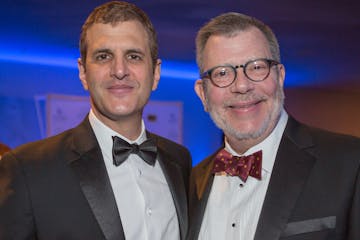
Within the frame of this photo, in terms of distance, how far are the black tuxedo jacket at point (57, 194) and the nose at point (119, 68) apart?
402mm

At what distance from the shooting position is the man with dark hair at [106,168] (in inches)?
93.4

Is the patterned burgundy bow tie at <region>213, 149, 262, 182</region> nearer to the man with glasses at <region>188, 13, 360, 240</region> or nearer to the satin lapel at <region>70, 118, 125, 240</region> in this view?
the man with glasses at <region>188, 13, 360, 240</region>

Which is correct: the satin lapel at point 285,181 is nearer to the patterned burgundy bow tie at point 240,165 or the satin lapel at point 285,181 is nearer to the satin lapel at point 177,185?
the patterned burgundy bow tie at point 240,165

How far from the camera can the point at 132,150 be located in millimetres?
2691

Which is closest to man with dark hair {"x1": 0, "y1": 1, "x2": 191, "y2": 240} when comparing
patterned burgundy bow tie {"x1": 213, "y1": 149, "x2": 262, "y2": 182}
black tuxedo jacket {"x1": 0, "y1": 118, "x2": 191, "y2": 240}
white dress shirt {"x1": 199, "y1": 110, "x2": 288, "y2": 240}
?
black tuxedo jacket {"x1": 0, "y1": 118, "x2": 191, "y2": 240}

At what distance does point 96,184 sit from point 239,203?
2.53ft

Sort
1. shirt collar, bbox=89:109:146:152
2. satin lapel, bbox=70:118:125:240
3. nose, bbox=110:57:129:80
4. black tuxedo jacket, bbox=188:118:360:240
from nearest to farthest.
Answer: black tuxedo jacket, bbox=188:118:360:240, satin lapel, bbox=70:118:125:240, nose, bbox=110:57:129:80, shirt collar, bbox=89:109:146:152

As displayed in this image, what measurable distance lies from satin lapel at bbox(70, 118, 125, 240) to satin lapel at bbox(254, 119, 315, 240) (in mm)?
723

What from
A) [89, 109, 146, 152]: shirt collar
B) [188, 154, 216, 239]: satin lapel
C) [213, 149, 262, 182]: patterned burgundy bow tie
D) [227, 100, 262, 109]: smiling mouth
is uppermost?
[227, 100, 262, 109]: smiling mouth

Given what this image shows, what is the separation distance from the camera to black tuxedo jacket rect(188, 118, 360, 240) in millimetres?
2291

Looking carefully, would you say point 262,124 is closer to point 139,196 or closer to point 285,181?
point 285,181

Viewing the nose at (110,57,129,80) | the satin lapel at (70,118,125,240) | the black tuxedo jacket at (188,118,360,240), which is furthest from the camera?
the nose at (110,57,129,80)

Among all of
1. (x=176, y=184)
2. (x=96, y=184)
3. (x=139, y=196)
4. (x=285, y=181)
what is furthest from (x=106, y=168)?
(x=285, y=181)

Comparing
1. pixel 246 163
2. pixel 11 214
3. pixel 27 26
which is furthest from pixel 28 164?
pixel 27 26
